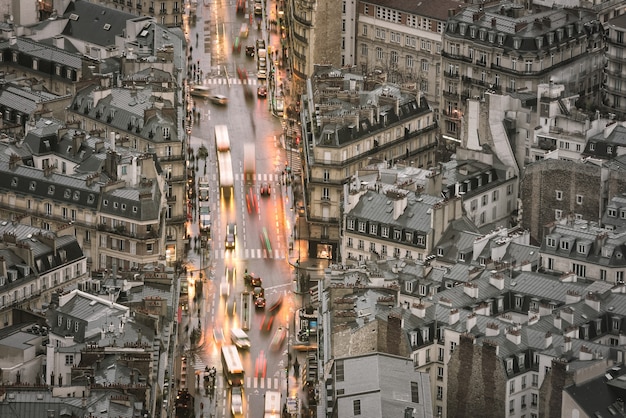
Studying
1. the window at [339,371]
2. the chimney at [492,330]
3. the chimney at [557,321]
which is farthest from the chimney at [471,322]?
the window at [339,371]

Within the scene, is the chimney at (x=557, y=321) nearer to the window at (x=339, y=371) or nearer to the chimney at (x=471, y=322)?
the chimney at (x=471, y=322)

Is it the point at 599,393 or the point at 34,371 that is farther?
the point at 34,371

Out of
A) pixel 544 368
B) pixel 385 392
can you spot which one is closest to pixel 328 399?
pixel 385 392

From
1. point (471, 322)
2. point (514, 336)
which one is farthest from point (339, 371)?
point (514, 336)

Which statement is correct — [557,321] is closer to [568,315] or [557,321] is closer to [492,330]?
[568,315]

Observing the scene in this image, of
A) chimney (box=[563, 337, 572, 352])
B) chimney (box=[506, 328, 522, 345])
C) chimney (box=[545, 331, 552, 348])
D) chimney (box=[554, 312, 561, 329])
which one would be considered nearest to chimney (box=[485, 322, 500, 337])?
chimney (box=[506, 328, 522, 345])

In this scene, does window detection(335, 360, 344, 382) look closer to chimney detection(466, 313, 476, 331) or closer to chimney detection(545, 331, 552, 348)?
chimney detection(466, 313, 476, 331)

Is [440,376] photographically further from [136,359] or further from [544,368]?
[136,359]
